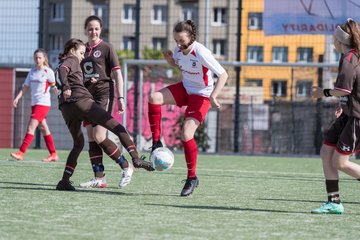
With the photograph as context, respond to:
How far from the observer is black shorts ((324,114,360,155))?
26.0 ft

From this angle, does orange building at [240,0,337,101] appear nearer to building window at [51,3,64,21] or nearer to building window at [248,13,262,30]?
building window at [248,13,262,30]

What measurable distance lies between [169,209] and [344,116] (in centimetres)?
168

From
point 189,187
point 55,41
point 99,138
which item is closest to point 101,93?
point 99,138

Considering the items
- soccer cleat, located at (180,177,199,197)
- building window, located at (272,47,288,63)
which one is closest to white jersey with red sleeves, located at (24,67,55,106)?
soccer cleat, located at (180,177,199,197)

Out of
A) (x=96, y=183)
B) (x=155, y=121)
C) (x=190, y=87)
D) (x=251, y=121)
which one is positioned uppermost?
(x=190, y=87)

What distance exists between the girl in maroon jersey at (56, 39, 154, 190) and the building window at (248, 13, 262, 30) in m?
11.5

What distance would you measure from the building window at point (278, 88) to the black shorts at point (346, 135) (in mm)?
16245

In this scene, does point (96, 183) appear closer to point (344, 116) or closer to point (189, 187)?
point (189, 187)

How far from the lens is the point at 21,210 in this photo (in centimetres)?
741

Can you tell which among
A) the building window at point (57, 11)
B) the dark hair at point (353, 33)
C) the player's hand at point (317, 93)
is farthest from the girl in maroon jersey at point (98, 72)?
the building window at point (57, 11)

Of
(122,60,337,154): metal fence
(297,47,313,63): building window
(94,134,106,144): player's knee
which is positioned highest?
(297,47,313,63): building window

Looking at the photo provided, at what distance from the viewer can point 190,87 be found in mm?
9523

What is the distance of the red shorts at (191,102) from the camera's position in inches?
372

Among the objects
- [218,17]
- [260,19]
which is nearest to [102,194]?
[260,19]
